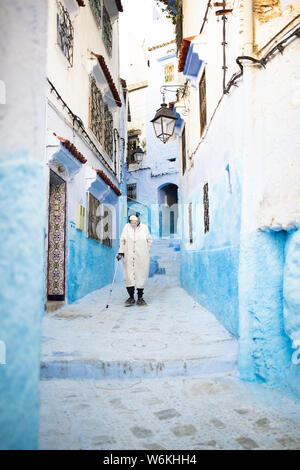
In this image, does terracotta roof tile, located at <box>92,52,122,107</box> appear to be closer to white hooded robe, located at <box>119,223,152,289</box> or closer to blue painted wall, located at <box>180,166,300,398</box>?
white hooded robe, located at <box>119,223,152,289</box>

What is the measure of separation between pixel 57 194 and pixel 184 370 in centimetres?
495

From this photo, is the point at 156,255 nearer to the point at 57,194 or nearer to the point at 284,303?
the point at 57,194

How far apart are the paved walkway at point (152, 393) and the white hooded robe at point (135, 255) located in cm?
222

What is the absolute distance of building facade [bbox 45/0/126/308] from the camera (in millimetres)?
6754

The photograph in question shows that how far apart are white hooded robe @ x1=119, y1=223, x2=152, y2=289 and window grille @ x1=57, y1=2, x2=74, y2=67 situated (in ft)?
12.8

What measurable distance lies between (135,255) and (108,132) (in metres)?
5.96

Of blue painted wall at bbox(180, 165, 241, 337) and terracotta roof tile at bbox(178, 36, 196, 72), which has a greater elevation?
terracotta roof tile at bbox(178, 36, 196, 72)

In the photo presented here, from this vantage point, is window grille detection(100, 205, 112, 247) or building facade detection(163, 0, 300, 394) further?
window grille detection(100, 205, 112, 247)

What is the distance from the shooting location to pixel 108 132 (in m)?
12.2

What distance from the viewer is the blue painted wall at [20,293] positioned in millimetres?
1449

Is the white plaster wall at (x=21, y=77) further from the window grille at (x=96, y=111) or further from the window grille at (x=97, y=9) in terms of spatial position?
the window grille at (x=97, y=9)

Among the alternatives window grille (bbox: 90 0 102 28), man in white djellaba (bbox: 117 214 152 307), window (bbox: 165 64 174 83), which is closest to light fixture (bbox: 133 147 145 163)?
window (bbox: 165 64 174 83)

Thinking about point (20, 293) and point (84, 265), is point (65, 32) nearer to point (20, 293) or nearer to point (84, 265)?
point (84, 265)

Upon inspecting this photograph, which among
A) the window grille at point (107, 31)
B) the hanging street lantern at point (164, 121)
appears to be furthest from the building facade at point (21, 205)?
the window grille at point (107, 31)
